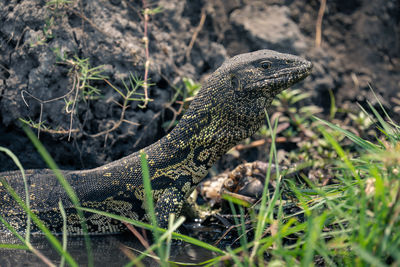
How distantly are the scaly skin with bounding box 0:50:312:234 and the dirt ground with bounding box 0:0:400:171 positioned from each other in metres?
0.96

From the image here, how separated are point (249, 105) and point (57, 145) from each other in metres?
2.72

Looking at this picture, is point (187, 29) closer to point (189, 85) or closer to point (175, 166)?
point (189, 85)

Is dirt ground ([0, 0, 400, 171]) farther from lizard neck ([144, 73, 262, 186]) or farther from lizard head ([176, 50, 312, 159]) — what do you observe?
lizard neck ([144, 73, 262, 186])

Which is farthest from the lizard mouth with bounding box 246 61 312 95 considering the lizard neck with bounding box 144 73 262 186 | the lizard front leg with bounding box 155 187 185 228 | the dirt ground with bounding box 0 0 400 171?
the lizard front leg with bounding box 155 187 185 228

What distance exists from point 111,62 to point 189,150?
2035 mm

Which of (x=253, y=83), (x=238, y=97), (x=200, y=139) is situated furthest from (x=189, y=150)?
(x=253, y=83)

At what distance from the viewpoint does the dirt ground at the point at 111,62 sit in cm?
554

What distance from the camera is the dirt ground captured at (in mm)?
5539

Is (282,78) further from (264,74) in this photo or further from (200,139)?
(200,139)

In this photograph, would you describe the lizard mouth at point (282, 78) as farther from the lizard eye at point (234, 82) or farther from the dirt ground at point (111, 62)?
the dirt ground at point (111, 62)

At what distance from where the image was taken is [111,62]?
19.2ft

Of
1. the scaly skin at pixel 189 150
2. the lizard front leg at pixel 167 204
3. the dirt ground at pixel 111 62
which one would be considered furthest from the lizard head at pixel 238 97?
the dirt ground at pixel 111 62

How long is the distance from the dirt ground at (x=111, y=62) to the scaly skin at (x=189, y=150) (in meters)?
0.96

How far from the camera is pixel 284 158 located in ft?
21.3
